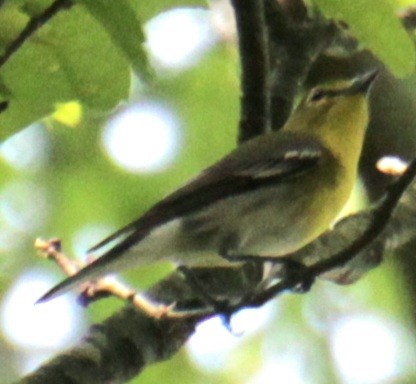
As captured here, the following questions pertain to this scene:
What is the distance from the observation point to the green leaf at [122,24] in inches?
61.6

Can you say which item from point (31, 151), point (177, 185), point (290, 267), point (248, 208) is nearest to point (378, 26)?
point (290, 267)

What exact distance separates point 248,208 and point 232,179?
0.55ft

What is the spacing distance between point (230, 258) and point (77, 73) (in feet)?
6.18

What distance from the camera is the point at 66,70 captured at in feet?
5.69

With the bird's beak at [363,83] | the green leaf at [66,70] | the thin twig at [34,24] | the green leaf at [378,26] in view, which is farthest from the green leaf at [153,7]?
the bird's beak at [363,83]

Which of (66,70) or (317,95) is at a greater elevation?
(66,70)

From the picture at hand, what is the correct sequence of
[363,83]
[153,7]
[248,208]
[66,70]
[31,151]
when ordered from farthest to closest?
[31,151] → [363,83] → [248,208] → [153,7] → [66,70]

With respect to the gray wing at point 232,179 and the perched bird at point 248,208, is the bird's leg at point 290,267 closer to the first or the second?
the perched bird at point 248,208

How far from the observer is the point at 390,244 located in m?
3.87

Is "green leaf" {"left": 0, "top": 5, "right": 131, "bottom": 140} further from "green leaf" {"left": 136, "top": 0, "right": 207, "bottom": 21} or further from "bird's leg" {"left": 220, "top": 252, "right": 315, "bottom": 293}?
"bird's leg" {"left": 220, "top": 252, "right": 315, "bottom": 293}

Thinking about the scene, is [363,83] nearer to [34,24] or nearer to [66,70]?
[66,70]

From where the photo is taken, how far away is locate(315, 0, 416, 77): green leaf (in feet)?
5.22

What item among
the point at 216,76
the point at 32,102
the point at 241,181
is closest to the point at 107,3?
the point at 32,102

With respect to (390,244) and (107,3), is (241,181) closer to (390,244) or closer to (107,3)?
(390,244)
